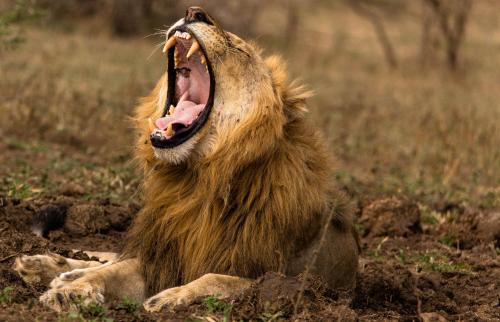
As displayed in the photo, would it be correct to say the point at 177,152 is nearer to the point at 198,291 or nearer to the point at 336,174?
the point at 198,291

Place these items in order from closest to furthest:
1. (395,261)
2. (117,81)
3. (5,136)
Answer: (395,261) < (5,136) < (117,81)

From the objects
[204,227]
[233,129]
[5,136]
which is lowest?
[5,136]

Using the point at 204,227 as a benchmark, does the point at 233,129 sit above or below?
above

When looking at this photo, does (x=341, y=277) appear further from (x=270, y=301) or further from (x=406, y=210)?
(x=406, y=210)

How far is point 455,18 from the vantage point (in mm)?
18391

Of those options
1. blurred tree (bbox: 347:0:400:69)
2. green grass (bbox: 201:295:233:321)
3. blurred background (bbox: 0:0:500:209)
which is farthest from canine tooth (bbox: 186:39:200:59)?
blurred tree (bbox: 347:0:400:69)

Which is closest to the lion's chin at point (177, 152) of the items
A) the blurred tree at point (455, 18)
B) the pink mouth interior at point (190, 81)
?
the pink mouth interior at point (190, 81)

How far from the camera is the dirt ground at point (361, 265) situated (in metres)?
4.15

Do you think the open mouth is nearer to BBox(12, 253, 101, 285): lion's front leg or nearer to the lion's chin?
the lion's chin

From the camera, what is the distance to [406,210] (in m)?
7.13

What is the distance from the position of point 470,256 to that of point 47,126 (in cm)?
475

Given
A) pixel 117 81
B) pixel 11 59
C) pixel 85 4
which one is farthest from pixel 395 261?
pixel 85 4

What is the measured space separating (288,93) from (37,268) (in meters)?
1.58

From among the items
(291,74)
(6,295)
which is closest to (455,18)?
(291,74)
